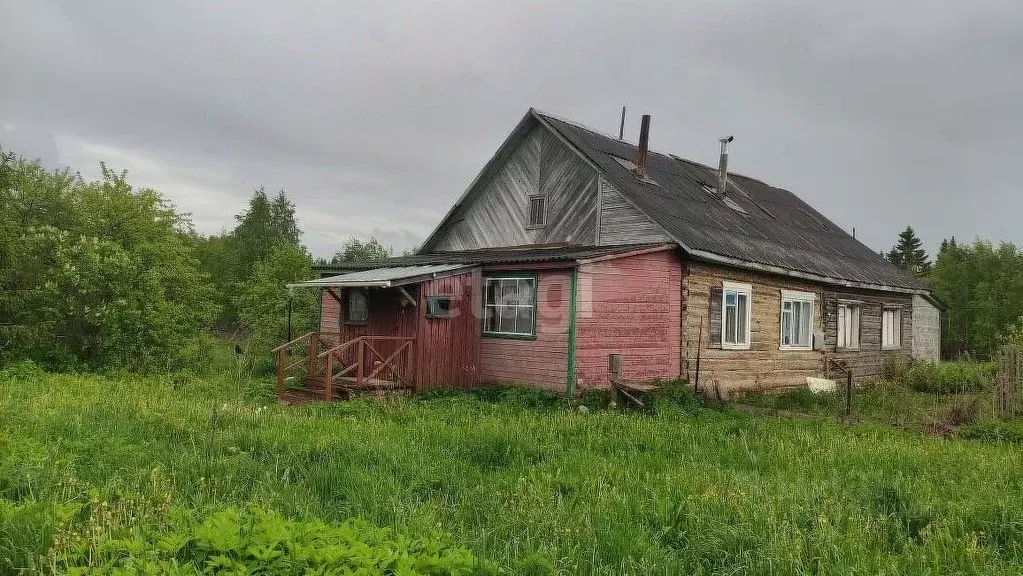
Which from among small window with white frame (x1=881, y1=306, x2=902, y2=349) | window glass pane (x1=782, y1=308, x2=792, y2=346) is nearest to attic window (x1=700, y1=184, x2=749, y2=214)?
window glass pane (x1=782, y1=308, x2=792, y2=346)

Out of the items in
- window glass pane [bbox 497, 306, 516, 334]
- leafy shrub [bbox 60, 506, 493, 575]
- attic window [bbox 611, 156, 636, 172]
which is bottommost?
leafy shrub [bbox 60, 506, 493, 575]

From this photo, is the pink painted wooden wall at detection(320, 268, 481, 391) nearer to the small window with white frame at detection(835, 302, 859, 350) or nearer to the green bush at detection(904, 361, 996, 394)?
the small window with white frame at detection(835, 302, 859, 350)

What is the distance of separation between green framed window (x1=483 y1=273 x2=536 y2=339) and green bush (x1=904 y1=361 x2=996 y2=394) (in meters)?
12.0

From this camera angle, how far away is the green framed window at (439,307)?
44.5ft

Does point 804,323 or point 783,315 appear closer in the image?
point 783,315

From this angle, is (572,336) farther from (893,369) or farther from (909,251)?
(909,251)

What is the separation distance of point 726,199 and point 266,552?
62.8 ft

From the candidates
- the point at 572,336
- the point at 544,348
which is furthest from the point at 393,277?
the point at 572,336

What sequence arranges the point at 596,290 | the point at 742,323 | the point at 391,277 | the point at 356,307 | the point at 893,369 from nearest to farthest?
the point at 596,290, the point at 391,277, the point at 356,307, the point at 742,323, the point at 893,369

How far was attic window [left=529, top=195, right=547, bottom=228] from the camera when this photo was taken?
1739 cm

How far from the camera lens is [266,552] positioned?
350 cm

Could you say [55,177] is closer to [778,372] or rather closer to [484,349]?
[484,349]

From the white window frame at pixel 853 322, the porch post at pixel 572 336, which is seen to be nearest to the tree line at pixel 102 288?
the porch post at pixel 572 336

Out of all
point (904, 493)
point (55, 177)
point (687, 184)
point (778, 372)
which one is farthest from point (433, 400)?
point (55, 177)
